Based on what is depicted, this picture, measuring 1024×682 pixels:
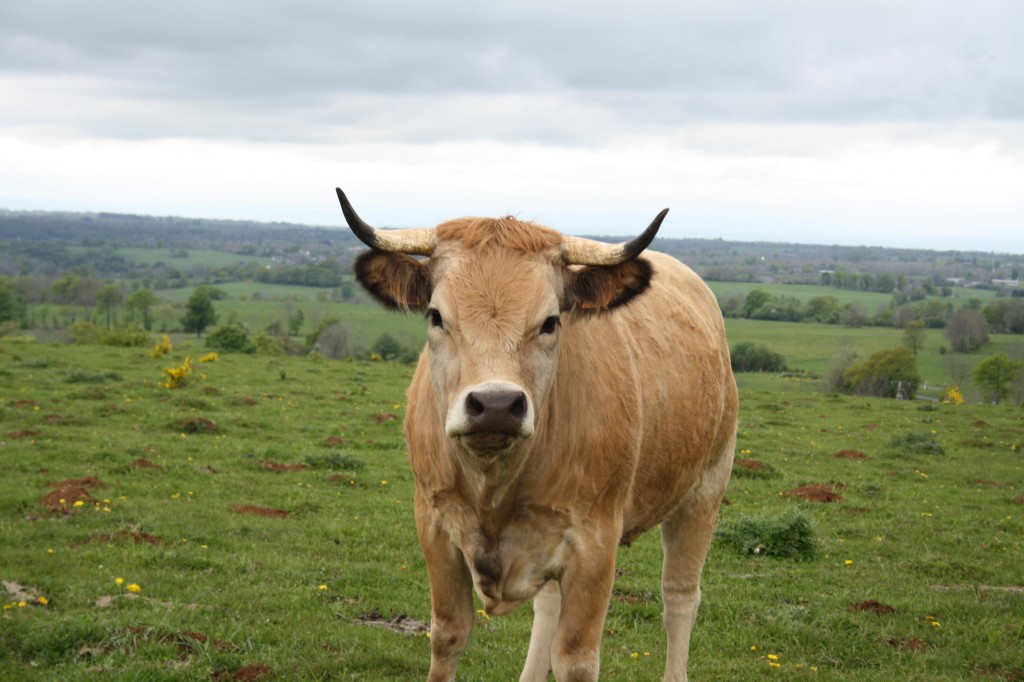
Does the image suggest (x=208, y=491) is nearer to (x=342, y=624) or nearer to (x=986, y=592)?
(x=342, y=624)

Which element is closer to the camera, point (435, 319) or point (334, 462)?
point (435, 319)

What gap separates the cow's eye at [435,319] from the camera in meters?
4.68

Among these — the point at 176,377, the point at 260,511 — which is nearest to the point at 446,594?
the point at 260,511

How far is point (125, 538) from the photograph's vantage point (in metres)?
9.69

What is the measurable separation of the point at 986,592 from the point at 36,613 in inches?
363

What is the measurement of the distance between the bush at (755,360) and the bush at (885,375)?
28.7ft

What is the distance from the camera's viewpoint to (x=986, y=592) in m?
10.0

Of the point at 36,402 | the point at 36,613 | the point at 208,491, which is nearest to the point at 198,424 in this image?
the point at 36,402

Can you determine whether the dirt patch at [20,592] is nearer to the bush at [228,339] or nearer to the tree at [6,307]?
the bush at [228,339]

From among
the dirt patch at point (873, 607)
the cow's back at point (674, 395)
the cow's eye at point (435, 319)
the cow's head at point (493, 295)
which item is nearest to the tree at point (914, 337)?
the dirt patch at point (873, 607)

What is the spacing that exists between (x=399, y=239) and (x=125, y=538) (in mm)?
6391

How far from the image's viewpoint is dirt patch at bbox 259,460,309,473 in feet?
47.6

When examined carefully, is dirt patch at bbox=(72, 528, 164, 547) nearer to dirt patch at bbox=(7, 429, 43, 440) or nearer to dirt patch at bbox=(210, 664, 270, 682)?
dirt patch at bbox=(210, 664, 270, 682)

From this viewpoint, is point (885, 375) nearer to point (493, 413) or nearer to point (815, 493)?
point (815, 493)
